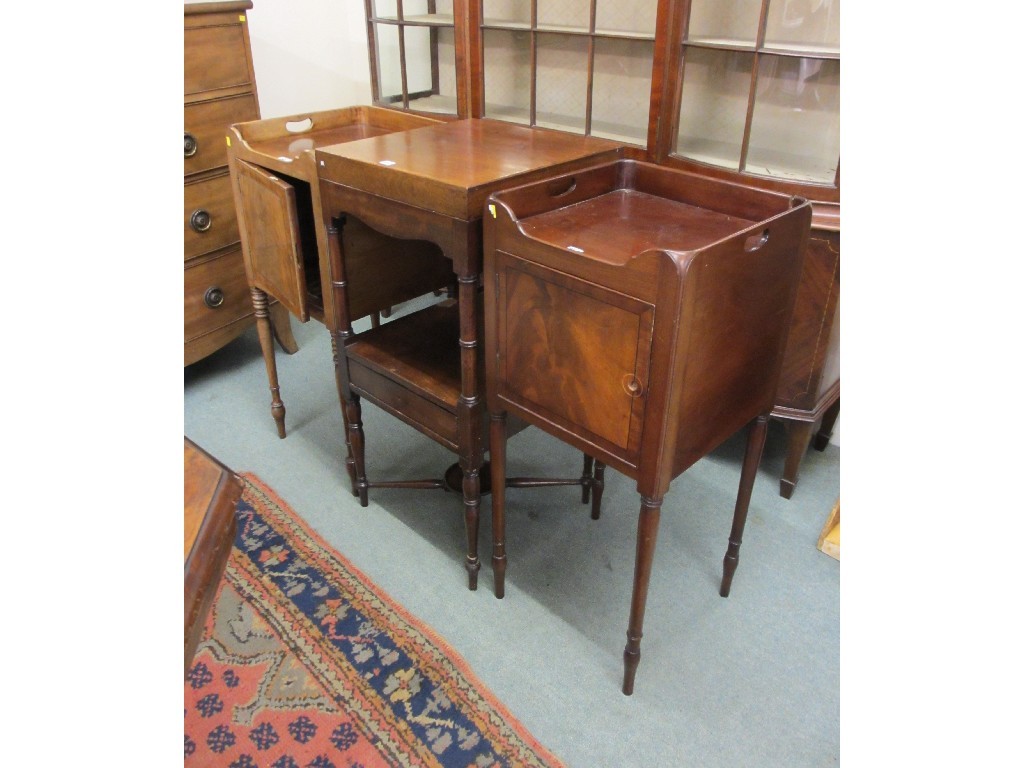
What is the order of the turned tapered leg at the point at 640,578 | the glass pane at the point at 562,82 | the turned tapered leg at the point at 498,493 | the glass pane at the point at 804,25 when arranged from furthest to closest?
the glass pane at the point at 562,82, the glass pane at the point at 804,25, the turned tapered leg at the point at 498,493, the turned tapered leg at the point at 640,578

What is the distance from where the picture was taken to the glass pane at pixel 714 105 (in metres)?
1.78

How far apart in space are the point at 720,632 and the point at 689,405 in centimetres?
73

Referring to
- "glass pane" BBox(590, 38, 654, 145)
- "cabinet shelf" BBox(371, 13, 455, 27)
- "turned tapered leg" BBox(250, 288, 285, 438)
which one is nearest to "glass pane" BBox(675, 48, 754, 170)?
"glass pane" BBox(590, 38, 654, 145)

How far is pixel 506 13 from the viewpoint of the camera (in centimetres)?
214

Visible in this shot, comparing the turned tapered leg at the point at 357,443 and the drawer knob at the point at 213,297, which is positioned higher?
the drawer knob at the point at 213,297

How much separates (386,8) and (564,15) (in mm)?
732

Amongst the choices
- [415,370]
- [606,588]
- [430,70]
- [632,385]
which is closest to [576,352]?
[632,385]

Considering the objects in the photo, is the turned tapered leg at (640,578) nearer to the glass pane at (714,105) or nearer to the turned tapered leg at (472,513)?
the turned tapered leg at (472,513)

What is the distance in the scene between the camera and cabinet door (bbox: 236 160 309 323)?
72.9 inches

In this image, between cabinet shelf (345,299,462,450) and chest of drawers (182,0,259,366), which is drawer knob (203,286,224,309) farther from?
cabinet shelf (345,299,462,450)

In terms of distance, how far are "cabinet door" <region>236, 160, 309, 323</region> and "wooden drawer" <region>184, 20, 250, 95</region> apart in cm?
42

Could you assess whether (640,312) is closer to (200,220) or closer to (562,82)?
(562,82)

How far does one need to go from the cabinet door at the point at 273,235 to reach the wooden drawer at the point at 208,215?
0.34m

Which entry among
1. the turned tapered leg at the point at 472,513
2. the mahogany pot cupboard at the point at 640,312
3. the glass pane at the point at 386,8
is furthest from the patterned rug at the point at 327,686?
the glass pane at the point at 386,8
